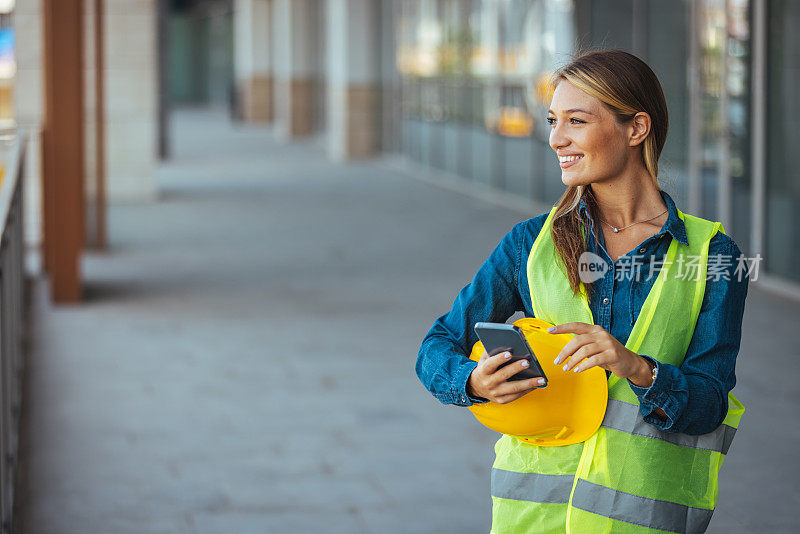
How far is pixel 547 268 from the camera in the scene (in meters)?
1.71

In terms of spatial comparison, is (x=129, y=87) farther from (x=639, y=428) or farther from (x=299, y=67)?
(x=299, y=67)

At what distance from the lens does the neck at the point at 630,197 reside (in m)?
1.70

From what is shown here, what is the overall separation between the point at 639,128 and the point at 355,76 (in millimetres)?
18934

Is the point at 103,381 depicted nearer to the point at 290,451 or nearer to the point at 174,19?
the point at 290,451

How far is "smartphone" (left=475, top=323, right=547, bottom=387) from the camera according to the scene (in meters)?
1.49

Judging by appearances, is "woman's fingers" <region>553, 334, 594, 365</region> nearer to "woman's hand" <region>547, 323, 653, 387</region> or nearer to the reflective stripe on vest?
"woman's hand" <region>547, 323, 653, 387</region>

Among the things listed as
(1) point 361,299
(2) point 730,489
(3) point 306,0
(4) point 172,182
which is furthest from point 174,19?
(2) point 730,489

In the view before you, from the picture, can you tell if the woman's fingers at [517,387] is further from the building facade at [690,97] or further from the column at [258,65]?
the column at [258,65]

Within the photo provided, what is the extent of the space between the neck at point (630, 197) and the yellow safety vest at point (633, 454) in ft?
0.16

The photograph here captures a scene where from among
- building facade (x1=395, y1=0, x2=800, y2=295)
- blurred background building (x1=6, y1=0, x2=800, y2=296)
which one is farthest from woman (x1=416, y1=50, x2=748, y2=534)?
building facade (x1=395, y1=0, x2=800, y2=295)

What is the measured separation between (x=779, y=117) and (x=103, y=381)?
16.2ft

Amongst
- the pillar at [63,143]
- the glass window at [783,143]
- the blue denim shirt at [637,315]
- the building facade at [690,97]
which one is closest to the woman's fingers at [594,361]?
the blue denim shirt at [637,315]

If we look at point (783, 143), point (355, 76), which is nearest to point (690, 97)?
point (783, 143)

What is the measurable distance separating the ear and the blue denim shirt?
0.36ft
